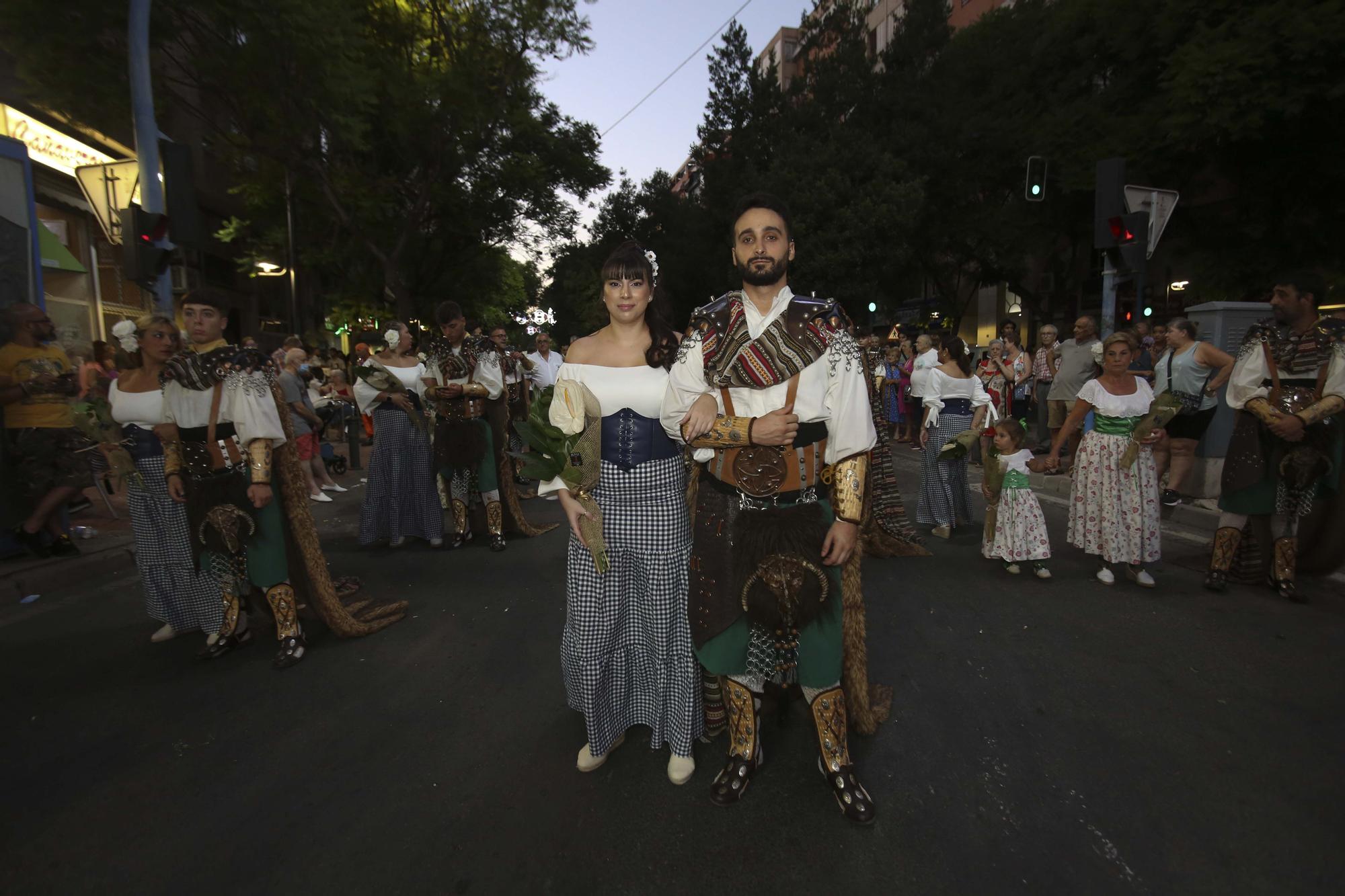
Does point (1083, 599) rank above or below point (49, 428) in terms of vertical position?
below

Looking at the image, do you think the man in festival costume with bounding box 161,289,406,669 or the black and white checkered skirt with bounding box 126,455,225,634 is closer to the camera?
the man in festival costume with bounding box 161,289,406,669

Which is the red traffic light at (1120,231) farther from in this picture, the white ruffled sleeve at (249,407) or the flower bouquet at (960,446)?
the white ruffled sleeve at (249,407)

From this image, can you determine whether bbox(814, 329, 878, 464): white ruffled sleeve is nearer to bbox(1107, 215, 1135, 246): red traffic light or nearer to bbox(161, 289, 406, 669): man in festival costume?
bbox(161, 289, 406, 669): man in festival costume

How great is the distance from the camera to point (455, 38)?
59.3 ft

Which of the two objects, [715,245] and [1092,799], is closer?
[1092,799]

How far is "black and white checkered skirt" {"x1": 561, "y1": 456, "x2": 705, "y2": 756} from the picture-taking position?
2832 mm

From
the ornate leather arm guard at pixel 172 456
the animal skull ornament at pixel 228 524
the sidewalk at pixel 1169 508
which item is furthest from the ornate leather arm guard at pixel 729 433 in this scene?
the sidewalk at pixel 1169 508

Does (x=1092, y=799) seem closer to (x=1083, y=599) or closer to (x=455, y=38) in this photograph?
(x=1083, y=599)

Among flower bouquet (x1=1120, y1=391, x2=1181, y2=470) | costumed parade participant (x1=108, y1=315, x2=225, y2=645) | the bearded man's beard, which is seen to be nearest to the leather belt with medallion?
the bearded man's beard

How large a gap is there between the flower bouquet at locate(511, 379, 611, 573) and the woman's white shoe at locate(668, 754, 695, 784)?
2.85ft

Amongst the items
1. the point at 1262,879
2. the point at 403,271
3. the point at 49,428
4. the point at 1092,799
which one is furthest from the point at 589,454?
the point at 403,271

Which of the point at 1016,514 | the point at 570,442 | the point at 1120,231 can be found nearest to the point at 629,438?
the point at 570,442

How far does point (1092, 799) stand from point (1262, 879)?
0.52 m

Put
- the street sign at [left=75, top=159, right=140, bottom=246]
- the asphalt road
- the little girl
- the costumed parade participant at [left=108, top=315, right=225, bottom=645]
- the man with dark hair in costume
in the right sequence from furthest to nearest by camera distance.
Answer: the street sign at [left=75, top=159, right=140, bottom=246], the man with dark hair in costume, the little girl, the costumed parade participant at [left=108, top=315, right=225, bottom=645], the asphalt road
